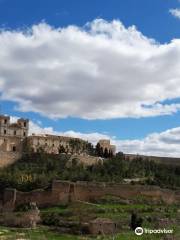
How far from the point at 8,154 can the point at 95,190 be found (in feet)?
86.5

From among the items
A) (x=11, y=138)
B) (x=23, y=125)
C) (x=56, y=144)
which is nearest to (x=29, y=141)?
(x=11, y=138)

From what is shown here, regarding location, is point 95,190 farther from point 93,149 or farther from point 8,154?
point 93,149

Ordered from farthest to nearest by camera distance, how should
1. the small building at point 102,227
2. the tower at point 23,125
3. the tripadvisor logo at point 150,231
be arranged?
the tower at point 23,125
the small building at point 102,227
the tripadvisor logo at point 150,231

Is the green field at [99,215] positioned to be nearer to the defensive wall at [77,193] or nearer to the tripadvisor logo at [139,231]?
the tripadvisor logo at [139,231]

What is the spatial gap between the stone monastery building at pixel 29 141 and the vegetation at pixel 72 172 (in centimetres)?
688

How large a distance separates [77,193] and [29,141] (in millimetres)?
35618

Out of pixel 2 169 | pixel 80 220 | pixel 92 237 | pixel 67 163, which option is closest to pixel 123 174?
pixel 67 163

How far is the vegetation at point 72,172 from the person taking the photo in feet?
195

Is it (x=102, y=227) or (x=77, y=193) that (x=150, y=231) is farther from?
(x=77, y=193)

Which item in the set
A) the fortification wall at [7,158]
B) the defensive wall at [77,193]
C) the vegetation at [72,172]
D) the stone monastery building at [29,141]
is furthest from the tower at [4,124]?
the defensive wall at [77,193]

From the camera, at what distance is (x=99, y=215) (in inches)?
1766

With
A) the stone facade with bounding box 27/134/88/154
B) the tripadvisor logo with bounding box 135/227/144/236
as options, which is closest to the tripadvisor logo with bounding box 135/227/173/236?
the tripadvisor logo with bounding box 135/227/144/236

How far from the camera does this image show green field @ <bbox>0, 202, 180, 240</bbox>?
1499 inches

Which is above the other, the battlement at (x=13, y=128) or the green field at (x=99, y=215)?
the battlement at (x=13, y=128)
